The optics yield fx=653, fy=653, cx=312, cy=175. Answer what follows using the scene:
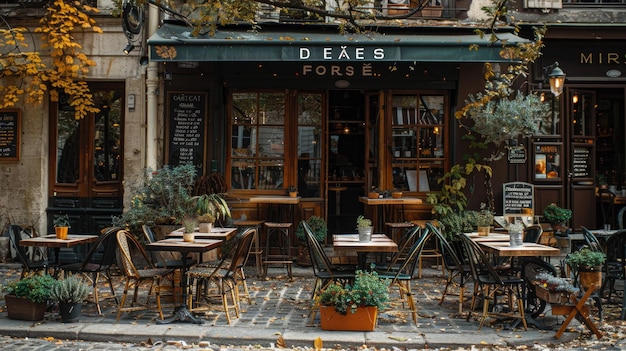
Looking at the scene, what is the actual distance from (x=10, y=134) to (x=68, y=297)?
19.1 feet

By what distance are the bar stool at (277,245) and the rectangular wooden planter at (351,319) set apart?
135 inches

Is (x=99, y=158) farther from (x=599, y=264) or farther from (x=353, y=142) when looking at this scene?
(x=599, y=264)

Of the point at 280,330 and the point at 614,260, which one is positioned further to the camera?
the point at 614,260

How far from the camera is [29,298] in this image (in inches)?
287

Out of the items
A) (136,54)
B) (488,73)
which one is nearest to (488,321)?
(488,73)

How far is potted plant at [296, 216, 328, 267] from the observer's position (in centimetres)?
1093

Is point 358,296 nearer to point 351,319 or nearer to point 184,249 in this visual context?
point 351,319

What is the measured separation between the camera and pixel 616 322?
304 inches

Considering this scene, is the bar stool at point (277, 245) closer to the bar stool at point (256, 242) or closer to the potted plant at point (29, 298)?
the bar stool at point (256, 242)

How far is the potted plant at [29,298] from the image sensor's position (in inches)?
288

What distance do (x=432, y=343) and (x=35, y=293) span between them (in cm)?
437

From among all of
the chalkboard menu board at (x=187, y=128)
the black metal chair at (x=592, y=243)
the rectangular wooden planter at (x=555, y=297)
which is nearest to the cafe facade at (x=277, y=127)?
the chalkboard menu board at (x=187, y=128)

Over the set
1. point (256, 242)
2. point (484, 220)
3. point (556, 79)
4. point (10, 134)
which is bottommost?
point (256, 242)

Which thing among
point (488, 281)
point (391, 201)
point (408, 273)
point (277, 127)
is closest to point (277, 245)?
point (277, 127)
